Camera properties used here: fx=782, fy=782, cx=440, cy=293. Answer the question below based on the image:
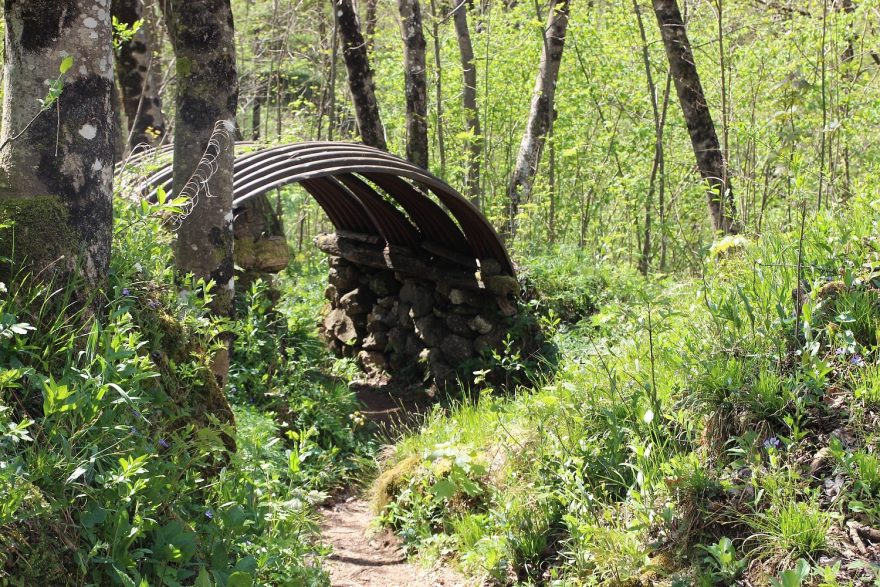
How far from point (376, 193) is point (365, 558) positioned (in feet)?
15.1

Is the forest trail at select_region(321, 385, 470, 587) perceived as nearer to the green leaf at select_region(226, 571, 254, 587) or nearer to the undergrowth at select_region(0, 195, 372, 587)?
the undergrowth at select_region(0, 195, 372, 587)

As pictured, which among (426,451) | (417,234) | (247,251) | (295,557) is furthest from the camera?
(417,234)

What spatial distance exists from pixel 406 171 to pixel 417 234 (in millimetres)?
2209

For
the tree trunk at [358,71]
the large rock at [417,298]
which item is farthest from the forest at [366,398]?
the tree trunk at [358,71]

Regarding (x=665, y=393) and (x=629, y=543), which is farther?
(x=665, y=393)

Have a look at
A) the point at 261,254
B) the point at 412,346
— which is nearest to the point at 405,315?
the point at 412,346

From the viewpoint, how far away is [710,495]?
386 centimetres

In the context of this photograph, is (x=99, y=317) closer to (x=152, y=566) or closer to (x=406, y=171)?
(x=152, y=566)

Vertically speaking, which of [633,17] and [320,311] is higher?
[633,17]

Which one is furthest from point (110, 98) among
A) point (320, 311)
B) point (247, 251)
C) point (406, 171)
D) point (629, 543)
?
point (320, 311)

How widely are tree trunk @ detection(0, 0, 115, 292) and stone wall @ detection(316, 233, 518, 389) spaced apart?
5.54 m

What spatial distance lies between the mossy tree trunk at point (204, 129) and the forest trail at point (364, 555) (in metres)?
1.53

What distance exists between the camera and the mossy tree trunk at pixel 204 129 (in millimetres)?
4520

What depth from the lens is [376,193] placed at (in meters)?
8.82
